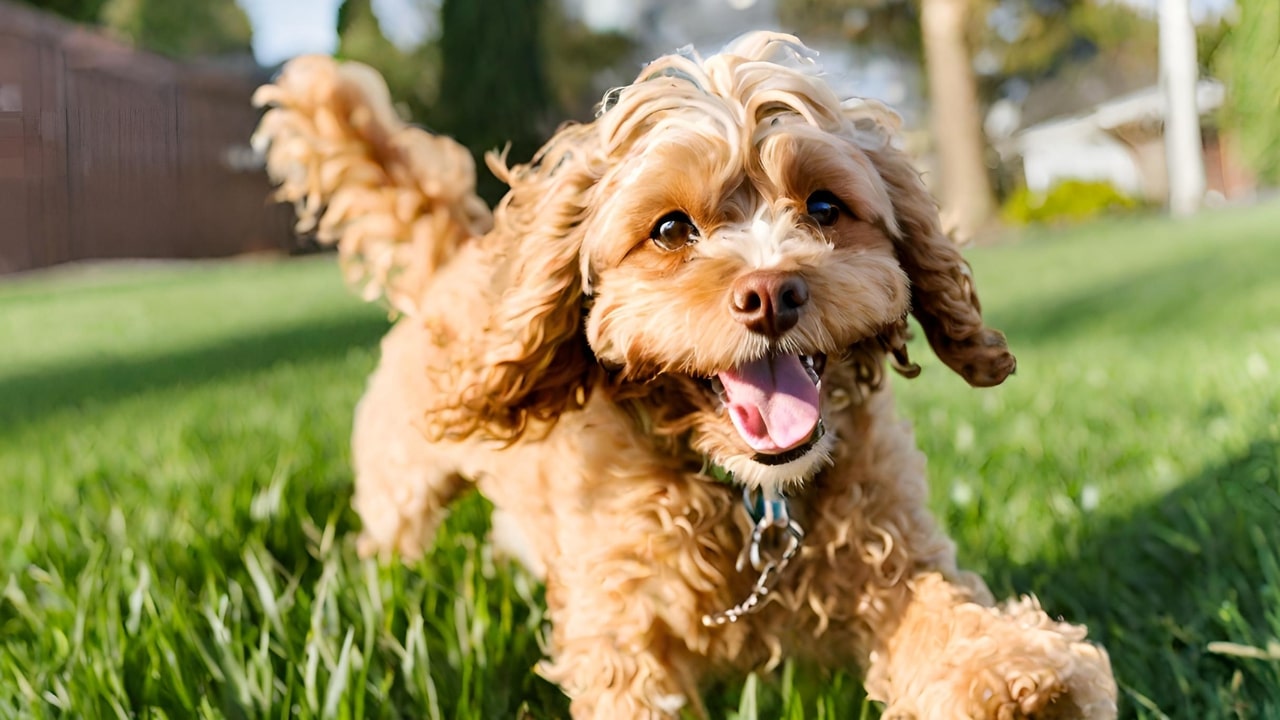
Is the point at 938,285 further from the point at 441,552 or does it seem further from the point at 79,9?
the point at 79,9

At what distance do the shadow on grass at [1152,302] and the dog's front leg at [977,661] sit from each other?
7.85 metres

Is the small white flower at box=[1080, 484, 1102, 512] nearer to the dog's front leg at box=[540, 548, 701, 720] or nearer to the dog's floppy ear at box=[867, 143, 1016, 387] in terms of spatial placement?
the dog's floppy ear at box=[867, 143, 1016, 387]

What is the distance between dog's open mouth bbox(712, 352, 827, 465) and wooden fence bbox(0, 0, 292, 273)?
25.4 metres

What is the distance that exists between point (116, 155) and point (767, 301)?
2676 cm

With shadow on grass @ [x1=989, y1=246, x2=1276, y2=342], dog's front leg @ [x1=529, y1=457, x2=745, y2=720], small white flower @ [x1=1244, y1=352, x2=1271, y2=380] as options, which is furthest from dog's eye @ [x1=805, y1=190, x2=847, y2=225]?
shadow on grass @ [x1=989, y1=246, x2=1276, y2=342]

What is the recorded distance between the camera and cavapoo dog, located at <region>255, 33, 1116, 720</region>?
2.41 meters

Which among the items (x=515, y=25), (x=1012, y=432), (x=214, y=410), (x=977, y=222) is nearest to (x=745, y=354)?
(x=1012, y=432)

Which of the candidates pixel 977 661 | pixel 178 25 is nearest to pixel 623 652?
pixel 977 661

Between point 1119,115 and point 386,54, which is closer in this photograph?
point 386,54

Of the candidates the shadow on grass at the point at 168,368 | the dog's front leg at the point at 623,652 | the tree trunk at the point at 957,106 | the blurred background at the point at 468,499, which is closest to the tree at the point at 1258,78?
the blurred background at the point at 468,499

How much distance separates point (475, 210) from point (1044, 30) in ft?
123

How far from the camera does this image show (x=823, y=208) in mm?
2639

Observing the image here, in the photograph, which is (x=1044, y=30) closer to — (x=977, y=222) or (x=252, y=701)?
(x=977, y=222)

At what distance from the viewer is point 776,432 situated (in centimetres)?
248
